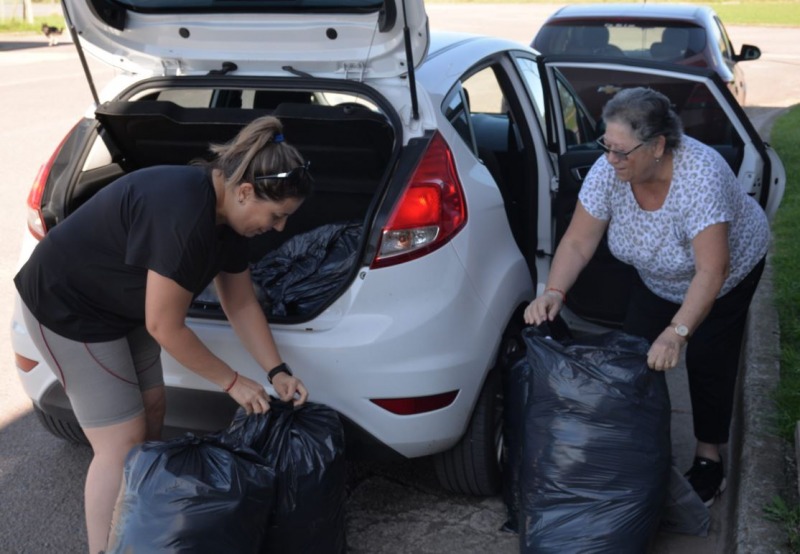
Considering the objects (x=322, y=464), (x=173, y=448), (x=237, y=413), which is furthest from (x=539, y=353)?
(x=173, y=448)

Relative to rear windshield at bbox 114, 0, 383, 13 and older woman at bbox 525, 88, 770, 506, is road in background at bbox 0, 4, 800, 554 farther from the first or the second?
rear windshield at bbox 114, 0, 383, 13

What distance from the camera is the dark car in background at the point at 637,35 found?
8.00 m

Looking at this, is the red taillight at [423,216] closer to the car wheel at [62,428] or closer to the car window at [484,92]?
the car window at [484,92]

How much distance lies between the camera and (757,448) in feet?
11.6

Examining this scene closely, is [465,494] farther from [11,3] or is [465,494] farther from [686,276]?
[11,3]

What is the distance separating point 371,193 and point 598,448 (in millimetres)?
1514

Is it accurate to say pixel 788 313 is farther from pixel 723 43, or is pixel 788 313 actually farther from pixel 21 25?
pixel 21 25

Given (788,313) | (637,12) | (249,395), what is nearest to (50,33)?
(637,12)

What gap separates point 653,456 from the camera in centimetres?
294

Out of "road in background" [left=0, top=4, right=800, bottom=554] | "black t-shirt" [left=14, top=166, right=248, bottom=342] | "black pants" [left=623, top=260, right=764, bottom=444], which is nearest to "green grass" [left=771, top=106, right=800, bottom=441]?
"black pants" [left=623, top=260, right=764, bottom=444]

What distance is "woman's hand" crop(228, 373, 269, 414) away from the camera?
2.77m

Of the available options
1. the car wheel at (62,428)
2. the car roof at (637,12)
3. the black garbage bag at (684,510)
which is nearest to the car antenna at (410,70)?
the black garbage bag at (684,510)

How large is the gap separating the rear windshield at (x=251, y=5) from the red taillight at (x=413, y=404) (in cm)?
125

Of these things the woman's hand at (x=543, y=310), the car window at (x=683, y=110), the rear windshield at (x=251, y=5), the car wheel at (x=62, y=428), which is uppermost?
the rear windshield at (x=251, y=5)
